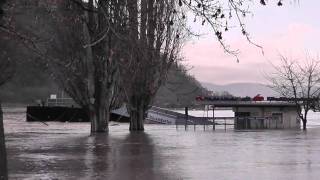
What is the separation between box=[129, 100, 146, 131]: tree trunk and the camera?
126ft

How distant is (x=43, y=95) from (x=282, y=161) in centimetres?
9934

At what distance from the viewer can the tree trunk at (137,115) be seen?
38.5 metres

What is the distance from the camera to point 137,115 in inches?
1529

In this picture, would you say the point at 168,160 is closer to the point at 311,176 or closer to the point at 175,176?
the point at 175,176

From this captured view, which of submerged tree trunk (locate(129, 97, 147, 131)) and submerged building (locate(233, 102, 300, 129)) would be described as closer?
submerged tree trunk (locate(129, 97, 147, 131))

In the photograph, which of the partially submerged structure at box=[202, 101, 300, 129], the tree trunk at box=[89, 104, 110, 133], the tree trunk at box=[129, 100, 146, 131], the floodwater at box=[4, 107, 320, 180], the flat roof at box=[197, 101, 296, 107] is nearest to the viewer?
the floodwater at box=[4, 107, 320, 180]

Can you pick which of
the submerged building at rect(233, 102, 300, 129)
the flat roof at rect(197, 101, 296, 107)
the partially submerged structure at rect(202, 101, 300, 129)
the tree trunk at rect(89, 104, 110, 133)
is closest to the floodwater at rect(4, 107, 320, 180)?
the tree trunk at rect(89, 104, 110, 133)

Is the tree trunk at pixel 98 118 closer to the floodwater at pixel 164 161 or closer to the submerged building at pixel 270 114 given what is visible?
the floodwater at pixel 164 161

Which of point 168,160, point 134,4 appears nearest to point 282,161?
point 168,160

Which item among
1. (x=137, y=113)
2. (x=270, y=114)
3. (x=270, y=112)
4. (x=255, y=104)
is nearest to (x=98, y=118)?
(x=137, y=113)

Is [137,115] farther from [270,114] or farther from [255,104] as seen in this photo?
[270,114]

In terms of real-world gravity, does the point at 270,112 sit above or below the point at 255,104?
below

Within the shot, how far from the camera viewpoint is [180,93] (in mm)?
65562

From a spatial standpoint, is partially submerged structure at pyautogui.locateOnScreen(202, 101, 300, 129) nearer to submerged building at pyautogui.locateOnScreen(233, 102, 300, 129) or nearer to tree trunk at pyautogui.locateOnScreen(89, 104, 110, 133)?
submerged building at pyautogui.locateOnScreen(233, 102, 300, 129)
